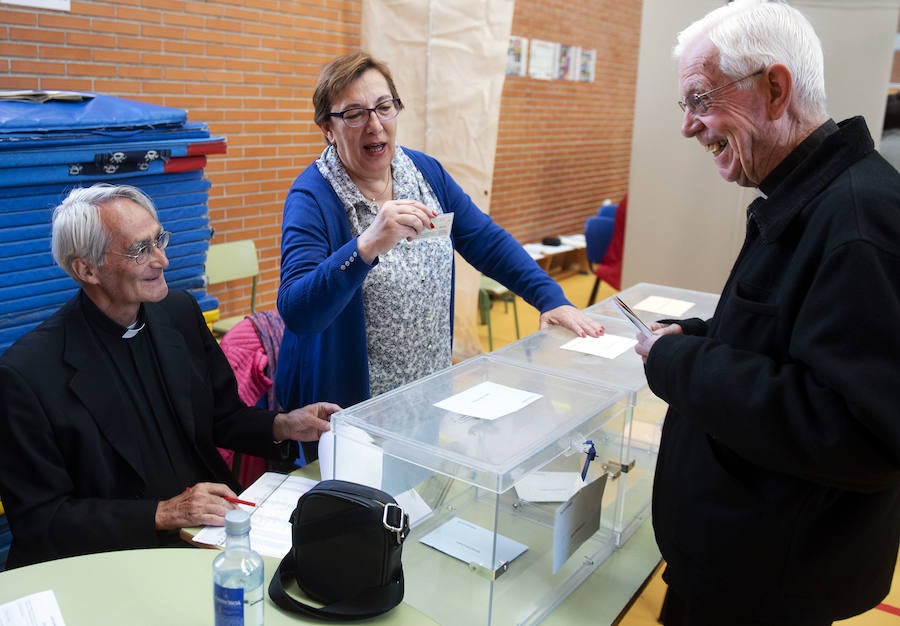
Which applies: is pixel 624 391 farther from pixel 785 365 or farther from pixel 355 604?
pixel 355 604

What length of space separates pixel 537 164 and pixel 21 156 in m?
6.45

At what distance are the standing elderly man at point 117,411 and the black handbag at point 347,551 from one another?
517mm

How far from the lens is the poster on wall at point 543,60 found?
25.7 feet

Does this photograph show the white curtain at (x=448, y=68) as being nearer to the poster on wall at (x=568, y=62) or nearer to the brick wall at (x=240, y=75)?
the brick wall at (x=240, y=75)

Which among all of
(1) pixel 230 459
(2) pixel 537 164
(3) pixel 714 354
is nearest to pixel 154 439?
(1) pixel 230 459

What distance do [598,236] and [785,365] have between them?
5259 millimetres

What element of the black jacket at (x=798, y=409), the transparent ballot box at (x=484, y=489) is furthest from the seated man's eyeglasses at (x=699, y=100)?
the transparent ballot box at (x=484, y=489)

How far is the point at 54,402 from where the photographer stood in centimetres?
178

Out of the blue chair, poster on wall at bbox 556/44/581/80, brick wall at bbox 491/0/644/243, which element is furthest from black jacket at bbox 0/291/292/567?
poster on wall at bbox 556/44/581/80

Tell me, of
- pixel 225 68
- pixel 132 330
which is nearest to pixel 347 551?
pixel 132 330

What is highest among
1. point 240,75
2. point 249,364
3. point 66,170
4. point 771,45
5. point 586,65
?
point 586,65

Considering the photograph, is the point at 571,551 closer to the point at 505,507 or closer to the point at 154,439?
the point at 505,507

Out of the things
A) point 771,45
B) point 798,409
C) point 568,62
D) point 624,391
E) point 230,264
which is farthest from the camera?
point 568,62

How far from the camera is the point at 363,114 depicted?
201 cm
